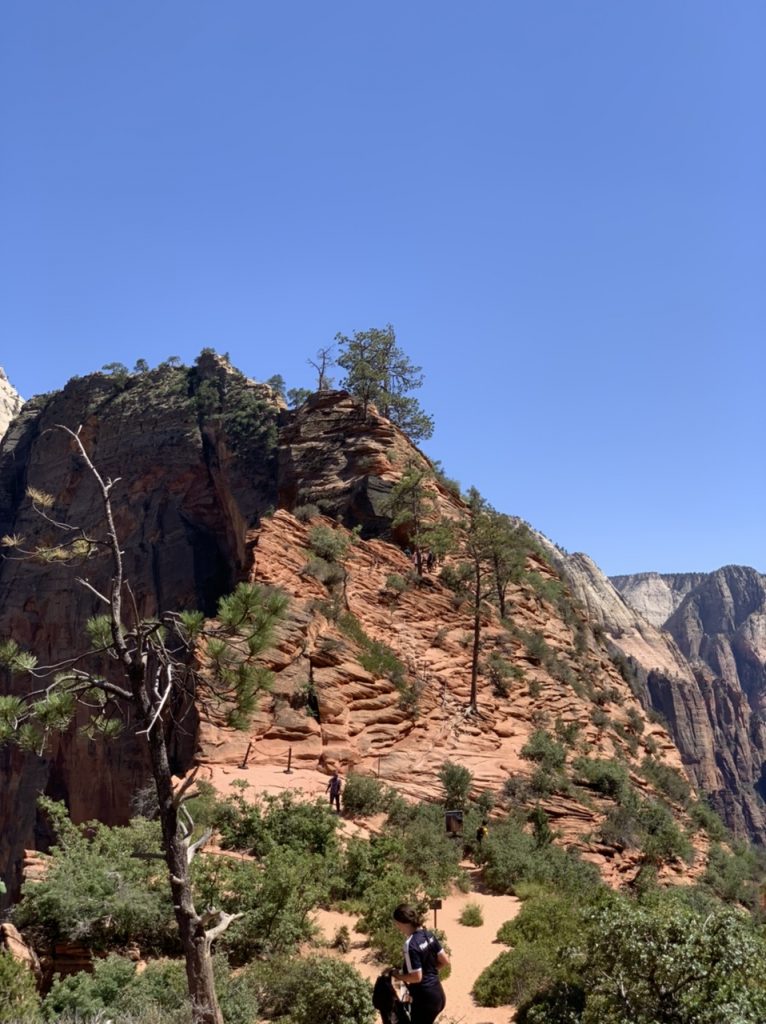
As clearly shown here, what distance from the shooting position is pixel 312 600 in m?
23.2

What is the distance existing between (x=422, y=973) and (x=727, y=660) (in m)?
137

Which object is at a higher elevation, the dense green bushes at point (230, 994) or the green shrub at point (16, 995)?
the green shrub at point (16, 995)

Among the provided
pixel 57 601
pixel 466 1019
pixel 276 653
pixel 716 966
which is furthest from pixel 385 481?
pixel 716 966

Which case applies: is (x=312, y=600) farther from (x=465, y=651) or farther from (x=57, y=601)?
(x=57, y=601)

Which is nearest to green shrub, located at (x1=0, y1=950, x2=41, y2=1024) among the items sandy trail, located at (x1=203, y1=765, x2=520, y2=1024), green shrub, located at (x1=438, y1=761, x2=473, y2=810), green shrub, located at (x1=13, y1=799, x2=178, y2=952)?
green shrub, located at (x1=13, y1=799, x2=178, y2=952)

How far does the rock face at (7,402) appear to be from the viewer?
3374 inches

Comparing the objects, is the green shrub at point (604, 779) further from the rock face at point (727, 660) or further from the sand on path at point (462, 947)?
the rock face at point (727, 660)

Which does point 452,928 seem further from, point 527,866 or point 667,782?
point 667,782

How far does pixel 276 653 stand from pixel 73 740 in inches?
768

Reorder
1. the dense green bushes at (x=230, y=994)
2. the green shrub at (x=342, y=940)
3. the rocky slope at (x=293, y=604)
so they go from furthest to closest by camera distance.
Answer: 1. the rocky slope at (x=293, y=604)
2. the green shrub at (x=342, y=940)
3. the dense green bushes at (x=230, y=994)

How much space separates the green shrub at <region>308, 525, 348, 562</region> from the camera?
26.6 meters

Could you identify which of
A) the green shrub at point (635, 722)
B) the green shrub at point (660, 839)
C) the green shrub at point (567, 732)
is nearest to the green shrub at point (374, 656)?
the green shrub at point (567, 732)

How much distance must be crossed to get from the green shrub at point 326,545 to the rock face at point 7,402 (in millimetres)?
67019

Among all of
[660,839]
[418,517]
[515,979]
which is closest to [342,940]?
[515,979]
